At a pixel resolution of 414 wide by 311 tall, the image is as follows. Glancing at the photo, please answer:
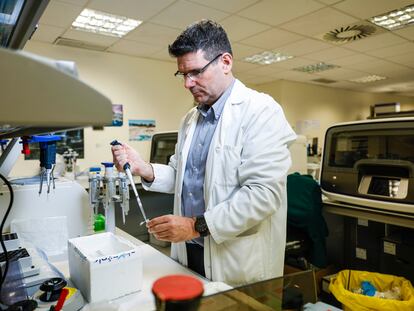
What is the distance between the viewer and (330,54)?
4637 mm

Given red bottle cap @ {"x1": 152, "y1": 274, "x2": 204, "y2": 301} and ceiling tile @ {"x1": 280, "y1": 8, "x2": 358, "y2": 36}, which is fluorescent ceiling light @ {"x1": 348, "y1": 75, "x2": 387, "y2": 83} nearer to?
ceiling tile @ {"x1": 280, "y1": 8, "x2": 358, "y2": 36}

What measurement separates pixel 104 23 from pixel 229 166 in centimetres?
310

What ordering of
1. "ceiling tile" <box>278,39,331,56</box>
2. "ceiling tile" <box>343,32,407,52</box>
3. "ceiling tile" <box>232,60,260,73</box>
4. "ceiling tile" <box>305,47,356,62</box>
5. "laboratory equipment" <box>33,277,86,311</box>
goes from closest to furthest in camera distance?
"laboratory equipment" <box>33,277,86,311</box>
"ceiling tile" <box>343,32,407,52</box>
"ceiling tile" <box>278,39,331,56</box>
"ceiling tile" <box>305,47,356,62</box>
"ceiling tile" <box>232,60,260,73</box>

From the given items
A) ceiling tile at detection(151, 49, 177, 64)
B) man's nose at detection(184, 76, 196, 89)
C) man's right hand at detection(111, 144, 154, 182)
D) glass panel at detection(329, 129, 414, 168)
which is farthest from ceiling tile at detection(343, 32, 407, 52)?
man's right hand at detection(111, 144, 154, 182)

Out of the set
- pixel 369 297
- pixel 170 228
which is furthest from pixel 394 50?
pixel 170 228

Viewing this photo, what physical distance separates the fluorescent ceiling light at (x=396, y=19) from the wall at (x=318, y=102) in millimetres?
2747

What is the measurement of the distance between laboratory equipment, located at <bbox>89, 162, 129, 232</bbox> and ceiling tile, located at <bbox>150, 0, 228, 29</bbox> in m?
2.16

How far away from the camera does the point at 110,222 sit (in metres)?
1.37

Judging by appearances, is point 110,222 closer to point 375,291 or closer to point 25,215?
point 25,215

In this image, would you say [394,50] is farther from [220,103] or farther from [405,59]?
[220,103]

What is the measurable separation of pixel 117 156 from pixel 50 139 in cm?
25

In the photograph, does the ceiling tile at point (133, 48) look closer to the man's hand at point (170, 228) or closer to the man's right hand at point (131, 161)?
the man's right hand at point (131, 161)

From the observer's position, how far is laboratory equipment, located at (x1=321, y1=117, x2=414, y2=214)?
172 centimetres

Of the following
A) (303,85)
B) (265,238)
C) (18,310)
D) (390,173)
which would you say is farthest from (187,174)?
(303,85)
